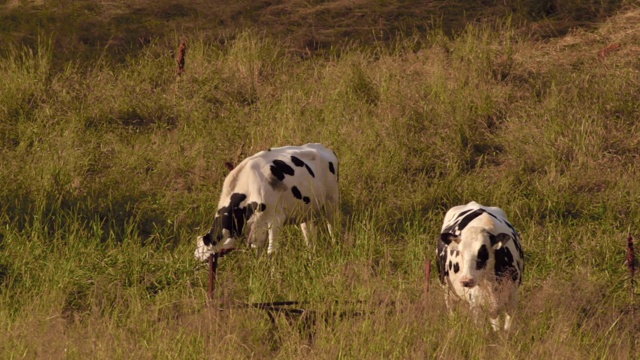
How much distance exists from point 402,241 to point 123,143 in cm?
392

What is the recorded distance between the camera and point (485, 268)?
661cm

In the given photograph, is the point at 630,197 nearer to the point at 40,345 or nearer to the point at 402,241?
the point at 402,241

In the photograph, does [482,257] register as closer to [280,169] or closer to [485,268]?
[485,268]

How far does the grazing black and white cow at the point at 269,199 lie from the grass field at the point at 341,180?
249 mm

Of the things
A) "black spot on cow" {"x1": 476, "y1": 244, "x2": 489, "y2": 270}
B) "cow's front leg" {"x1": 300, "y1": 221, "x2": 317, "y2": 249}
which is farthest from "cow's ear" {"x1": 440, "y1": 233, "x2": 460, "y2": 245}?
"cow's front leg" {"x1": 300, "y1": 221, "x2": 317, "y2": 249}

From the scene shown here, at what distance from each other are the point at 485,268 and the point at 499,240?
207 millimetres

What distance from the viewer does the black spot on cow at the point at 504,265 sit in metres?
6.65

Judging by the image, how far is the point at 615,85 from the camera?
459 inches

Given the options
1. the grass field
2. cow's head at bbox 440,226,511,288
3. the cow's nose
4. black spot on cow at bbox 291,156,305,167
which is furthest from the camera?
black spot on cow at bbox 291,156,305,167

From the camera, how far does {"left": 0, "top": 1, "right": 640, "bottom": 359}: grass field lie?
249 inches

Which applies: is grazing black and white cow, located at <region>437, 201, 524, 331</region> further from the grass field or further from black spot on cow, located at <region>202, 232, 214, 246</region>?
black spot on cow, located at <region>202, 232, 214, 246</region>

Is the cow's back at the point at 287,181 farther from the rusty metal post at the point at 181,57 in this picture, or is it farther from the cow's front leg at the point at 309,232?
the rusty metal post at the point at 181,57

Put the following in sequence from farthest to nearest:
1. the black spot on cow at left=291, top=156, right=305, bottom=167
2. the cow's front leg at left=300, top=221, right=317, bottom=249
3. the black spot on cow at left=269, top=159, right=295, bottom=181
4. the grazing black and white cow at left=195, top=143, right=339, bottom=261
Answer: the black spot on cow at left=291, top=156, right=305, bottom=167, the black spot on cow at left=269, top=159, right=295, bottom=181, the cow's front leg at left=300, top=221, right=317, bottom=249, the grazing black and white cow at left=195, top=143, right=339, bottom=261

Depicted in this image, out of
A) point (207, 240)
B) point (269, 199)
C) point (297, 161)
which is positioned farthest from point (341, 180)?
point (207, 240)
